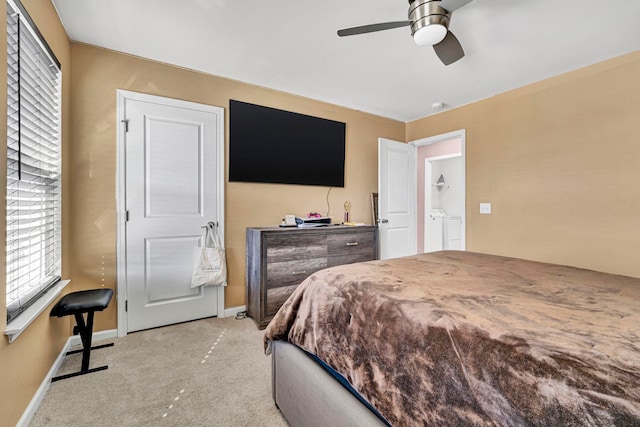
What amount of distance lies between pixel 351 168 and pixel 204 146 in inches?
73.4

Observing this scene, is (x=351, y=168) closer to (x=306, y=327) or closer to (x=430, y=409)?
(x=306, y=327)

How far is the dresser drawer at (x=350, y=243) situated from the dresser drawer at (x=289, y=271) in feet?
0.72

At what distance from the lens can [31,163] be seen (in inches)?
64.6

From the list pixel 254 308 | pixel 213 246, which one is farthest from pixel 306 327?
pixel 213 246

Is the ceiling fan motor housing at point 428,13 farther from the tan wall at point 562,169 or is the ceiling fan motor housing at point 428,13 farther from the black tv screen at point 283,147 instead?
the tan wall at point 562,169

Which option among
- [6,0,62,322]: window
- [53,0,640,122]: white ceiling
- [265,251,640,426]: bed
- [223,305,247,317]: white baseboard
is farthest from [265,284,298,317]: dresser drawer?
[53,0,640,122]: white ceiling

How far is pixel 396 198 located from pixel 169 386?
313 cm

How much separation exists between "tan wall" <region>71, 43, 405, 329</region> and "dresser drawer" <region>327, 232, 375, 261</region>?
0.57m

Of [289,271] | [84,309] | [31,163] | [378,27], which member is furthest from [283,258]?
[378,27]

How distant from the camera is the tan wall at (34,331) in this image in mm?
1250

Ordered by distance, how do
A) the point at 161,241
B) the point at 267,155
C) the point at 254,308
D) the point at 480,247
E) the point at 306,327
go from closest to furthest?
the point at 306,327 < the point at 161,241 < the point at 254,308 < the point at 267,155 < the point at 480,247

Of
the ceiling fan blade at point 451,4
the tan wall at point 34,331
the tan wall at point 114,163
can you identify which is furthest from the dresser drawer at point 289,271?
the ceiling fan blade at point 451,4

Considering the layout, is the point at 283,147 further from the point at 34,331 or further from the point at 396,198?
the point at 34,331

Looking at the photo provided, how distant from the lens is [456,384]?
0.78 meters
